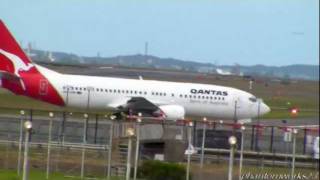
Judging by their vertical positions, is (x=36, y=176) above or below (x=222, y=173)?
below

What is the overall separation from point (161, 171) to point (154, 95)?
91.6 ft

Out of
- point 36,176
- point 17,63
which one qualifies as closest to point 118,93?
point 17,63

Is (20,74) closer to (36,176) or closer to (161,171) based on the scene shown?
(36,176)

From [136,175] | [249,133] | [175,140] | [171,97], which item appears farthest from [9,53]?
[136,175]

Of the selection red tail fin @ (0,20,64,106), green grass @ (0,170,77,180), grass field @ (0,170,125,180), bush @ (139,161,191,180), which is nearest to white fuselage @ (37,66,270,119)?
red tail fin @ (0,20,64,106)

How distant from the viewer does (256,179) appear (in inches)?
984

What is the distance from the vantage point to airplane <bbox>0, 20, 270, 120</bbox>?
5031 centimetres

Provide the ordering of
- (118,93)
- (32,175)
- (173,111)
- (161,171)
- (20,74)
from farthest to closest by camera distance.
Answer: (118,93)
(173,111)
(20,74)
(32,175)
(161,171)

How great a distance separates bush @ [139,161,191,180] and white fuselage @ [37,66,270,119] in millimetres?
25455

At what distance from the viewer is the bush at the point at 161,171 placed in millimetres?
24844

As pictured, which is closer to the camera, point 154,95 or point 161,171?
point 161,171

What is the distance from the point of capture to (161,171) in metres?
25.1

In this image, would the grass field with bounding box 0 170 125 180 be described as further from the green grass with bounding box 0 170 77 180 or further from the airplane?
the airplane

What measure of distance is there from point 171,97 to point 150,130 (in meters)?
24.1
